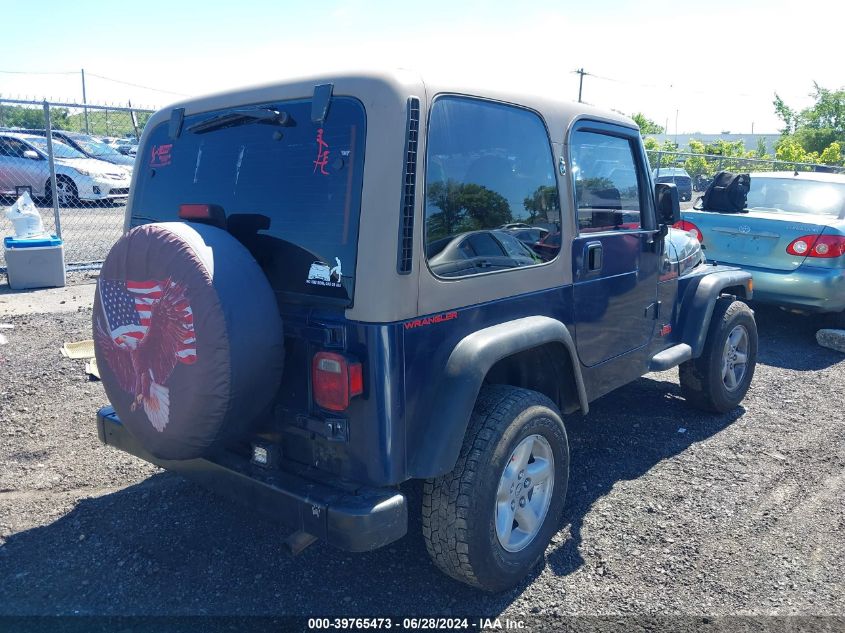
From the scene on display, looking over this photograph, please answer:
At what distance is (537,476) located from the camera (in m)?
3.05

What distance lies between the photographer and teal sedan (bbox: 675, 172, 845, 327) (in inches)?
259

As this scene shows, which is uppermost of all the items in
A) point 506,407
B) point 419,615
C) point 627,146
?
point 627,146

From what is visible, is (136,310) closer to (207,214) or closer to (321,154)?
(207,214)

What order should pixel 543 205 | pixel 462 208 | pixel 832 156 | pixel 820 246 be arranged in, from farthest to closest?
pixel 832 156 → pixel 820 246 → pixel 543 205 → pixel 462 208

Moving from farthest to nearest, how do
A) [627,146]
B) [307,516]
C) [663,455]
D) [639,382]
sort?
[639,382] → [663,455] → [627,146] → [307,516]

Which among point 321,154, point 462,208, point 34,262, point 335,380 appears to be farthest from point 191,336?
point 34,262

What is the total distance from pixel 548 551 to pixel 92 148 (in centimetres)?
1651

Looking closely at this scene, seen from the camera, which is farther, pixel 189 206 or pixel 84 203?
pixel 84 203

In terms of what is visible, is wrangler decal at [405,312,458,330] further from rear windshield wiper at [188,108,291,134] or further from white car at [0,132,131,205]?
white car at [0,132,131,205]

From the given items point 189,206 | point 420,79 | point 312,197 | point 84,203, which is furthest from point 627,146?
point 84,203

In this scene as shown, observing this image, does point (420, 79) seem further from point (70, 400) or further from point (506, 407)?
point (70, 400)

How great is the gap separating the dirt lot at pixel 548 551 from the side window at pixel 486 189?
1.44m

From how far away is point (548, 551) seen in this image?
128 inches

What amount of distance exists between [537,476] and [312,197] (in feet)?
5.19
